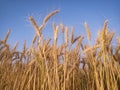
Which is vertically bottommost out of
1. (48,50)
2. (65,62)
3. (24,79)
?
→ (24,79)

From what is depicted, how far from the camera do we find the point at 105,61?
2.36 metres

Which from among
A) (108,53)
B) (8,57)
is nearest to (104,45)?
(108,53)

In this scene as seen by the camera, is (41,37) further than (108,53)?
No

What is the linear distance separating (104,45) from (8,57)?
1385 millimetres

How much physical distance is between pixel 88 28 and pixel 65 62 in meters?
0.58

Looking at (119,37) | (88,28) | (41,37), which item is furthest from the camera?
(119,37)

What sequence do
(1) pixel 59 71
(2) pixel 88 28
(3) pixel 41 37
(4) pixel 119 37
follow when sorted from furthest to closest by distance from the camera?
1. (4) pixel 119 37
2. (2) pixel 88 28
3. (1) pixel 59 71
4. (3) pixel 41 37

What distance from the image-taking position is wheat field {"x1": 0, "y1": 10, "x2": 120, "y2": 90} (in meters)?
2.33

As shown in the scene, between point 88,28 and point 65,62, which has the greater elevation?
point 88,28

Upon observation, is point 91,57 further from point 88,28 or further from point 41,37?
point 41,37

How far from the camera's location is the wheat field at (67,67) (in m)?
2.33

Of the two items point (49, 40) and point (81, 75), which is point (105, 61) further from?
point (49, 40)

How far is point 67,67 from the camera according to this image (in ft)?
8.10

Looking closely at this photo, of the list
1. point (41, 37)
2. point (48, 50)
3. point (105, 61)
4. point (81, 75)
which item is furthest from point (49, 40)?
point (105, 61)
